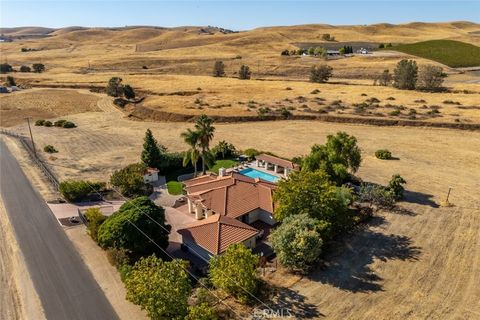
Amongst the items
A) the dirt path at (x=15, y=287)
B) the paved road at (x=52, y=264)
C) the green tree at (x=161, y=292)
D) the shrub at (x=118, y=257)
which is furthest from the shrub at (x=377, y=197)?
the dirt path at (x=15, y=287)

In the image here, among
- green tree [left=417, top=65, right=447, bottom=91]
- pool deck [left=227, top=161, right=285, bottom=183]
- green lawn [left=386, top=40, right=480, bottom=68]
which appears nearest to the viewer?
pool deck [left=227, top=161, right=285, bottom=183]

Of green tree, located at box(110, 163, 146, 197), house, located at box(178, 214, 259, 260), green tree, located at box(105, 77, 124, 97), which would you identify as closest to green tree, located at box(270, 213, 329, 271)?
house, located at box(178, 214, 259, 260)

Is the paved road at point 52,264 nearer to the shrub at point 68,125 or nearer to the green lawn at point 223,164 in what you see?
the green lawn at point 223,164

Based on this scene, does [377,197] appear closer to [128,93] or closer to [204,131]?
[204,131]

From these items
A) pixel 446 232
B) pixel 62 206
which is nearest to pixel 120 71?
pixel 62 206

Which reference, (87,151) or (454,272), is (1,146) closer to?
(87,151)

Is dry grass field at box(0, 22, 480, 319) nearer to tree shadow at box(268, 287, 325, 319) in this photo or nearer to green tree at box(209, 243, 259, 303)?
tree shadow at box(268, 287, 325, 319)
